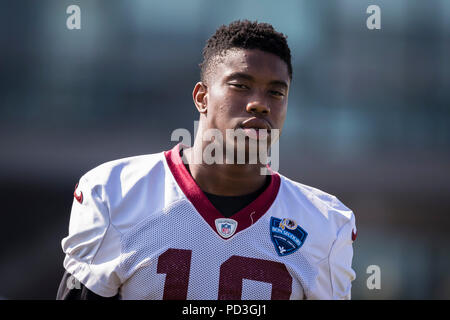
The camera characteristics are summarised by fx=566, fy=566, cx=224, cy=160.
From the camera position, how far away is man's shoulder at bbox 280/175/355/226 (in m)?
1.95

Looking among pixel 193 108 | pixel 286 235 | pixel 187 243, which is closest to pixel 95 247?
pixel 187 243

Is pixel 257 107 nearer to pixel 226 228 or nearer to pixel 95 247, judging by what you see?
pixel 226 228

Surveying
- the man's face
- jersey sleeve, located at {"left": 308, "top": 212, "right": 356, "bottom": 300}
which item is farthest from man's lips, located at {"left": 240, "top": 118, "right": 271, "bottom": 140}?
jersey sleeve, located at {"left": 308, "top": 212, "right": 356, "bottom": 300}

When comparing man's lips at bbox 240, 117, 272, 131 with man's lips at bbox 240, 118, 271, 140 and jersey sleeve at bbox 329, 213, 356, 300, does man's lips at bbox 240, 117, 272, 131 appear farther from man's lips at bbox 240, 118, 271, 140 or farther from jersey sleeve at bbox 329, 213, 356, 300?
jersey sleeve at bbox 329, 213, 356, 300

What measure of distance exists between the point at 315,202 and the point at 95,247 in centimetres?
77

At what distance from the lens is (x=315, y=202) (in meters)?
1.98

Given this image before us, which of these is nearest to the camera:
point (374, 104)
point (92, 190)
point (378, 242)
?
point (92, 190)

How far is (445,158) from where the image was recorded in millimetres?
5793

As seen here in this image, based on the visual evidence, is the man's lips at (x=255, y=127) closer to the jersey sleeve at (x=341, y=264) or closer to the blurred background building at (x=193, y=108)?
the jersey sleeve at (x=341, y=264)
